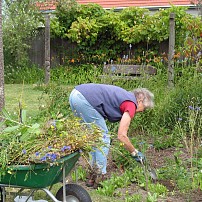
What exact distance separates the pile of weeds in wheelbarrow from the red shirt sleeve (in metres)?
0.54

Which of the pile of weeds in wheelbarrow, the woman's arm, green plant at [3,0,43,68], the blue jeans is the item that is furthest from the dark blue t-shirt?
green plant at [3,0,43,68]

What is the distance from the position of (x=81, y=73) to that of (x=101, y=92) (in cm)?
877

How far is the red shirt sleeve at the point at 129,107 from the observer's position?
4105mm

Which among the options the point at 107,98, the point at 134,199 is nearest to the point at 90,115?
the point at 107,98

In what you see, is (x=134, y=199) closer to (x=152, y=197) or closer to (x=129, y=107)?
(x=152, y=197)

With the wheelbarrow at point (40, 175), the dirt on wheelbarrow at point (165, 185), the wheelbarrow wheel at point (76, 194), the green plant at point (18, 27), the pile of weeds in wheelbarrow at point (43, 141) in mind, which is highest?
the green plant at point (18, 27)

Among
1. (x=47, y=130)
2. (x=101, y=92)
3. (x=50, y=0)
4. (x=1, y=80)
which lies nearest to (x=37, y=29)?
(x=50, y=0)

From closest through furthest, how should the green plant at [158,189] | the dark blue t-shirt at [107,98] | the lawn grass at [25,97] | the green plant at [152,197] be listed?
1. the green plant at [152,197]
2. the green plant at [158,189]
3. the dark blue t-shirt at [107,98]
4. the lawn grass at [25,97]

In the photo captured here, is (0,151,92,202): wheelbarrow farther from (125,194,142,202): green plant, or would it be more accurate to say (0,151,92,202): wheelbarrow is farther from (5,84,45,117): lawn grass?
(5,84,45,117): lawn grass

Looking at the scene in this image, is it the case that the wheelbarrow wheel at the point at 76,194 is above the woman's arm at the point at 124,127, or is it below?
below

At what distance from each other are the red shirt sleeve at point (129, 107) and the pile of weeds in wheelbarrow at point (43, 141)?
537mm

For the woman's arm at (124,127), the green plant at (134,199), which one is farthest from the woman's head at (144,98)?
the green plant at (134,199)

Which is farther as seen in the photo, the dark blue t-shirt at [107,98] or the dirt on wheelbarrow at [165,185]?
the dark blue t-shirt at [107,98]

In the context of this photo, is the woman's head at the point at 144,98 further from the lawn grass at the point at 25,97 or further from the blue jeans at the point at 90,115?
the lawn grass at the point at 25,97
